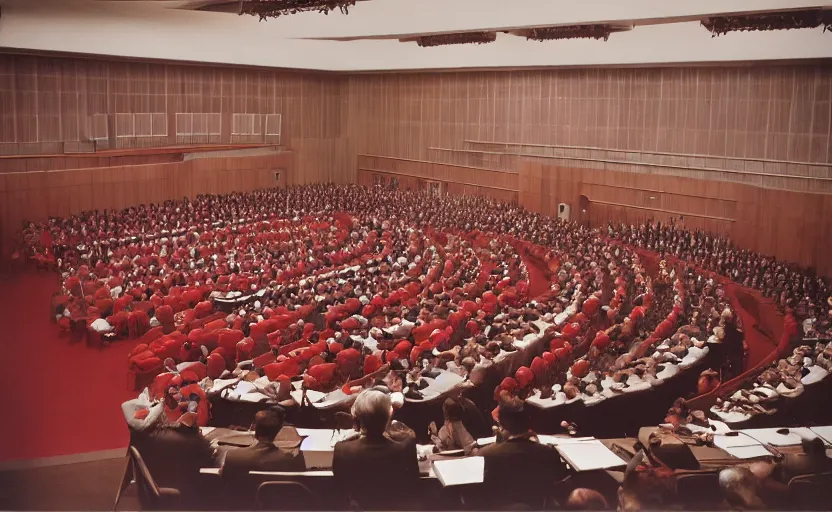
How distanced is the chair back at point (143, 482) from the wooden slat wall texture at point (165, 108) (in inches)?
107

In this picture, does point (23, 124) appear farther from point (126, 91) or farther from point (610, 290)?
point (610, 290)

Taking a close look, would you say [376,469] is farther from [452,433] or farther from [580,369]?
[580,369]

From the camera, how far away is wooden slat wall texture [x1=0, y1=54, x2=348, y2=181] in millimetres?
6582

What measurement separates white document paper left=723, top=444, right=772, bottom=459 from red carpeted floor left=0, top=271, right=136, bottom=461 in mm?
5013

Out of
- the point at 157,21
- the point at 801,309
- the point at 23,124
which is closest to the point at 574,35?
the point at 801,309

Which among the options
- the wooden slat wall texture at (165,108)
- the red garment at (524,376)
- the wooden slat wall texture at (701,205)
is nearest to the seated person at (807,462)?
the wooden slat wall texture at (701,205)

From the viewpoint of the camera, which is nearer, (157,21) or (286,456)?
(286,456)

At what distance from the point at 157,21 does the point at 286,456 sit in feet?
13.5

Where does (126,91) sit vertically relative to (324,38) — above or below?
below

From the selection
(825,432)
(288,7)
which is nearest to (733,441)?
(825,432)

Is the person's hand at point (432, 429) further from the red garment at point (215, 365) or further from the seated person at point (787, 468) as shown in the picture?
the seated person at point (787, 468)

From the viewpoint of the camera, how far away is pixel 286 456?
6.05m

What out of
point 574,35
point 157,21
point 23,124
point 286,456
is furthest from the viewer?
point 574,35

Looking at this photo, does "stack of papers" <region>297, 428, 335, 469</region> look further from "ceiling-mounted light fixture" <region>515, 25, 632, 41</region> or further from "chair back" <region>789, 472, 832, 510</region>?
"ceiling-mounted light fixture" <region>515, 25, 632, 41</region>
